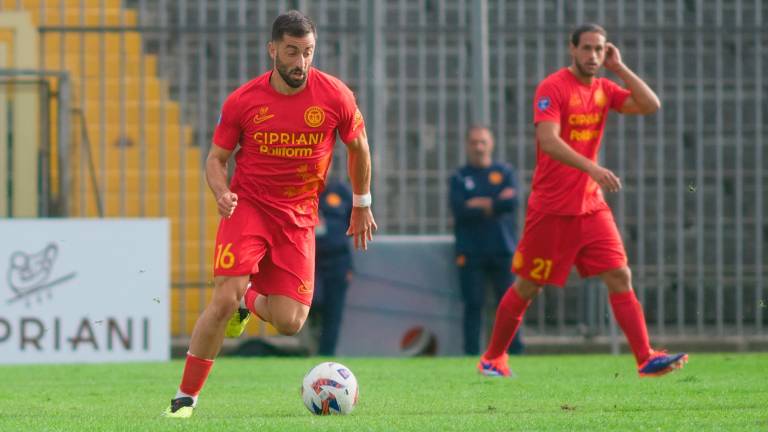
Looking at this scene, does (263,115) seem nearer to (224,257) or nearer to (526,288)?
(224,257)

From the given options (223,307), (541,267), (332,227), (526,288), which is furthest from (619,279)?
(332,227)

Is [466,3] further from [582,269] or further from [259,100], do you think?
[259,100]

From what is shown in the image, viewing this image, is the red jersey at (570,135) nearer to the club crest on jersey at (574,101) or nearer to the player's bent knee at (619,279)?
the club crest on jersey at (574,101)

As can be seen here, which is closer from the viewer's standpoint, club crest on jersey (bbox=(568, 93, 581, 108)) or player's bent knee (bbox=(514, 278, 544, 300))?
club crest on jersey (bbox=(568, 93, 581, 108))

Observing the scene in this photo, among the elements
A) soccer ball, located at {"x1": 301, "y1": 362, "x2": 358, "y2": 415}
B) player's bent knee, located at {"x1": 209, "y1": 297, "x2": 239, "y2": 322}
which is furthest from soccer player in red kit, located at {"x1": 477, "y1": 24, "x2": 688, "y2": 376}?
player's bent knee, located at {"x1": 209, "y1": 297, "x2": 239, "y2": 322}

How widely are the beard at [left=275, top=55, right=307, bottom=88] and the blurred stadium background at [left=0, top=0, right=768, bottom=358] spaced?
7397 mm

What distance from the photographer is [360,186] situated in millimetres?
7398

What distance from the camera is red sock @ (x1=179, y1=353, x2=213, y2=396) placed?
22.9 feet

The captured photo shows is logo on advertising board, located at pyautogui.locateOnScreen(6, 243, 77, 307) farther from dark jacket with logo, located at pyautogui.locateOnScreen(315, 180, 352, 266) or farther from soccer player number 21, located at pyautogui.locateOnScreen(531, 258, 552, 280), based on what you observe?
soccer player number 21, located at pyautogui.locateOnScreen(531, 258, 552, 280)

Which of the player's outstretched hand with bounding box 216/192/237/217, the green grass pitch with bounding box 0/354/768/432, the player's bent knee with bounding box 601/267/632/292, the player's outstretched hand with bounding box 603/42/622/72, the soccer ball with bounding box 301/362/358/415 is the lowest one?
the green grass pitch with bounding box 0/354/768/432

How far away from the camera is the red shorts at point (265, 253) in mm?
7098

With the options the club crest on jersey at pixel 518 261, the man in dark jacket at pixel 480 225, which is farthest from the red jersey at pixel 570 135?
the man in dark jacket at pixel 480 225

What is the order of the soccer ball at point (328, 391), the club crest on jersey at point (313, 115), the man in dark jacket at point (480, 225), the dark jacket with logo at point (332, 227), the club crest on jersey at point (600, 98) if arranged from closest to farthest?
the soccer ball at point (328, 391)
the club crest on jersey at point (313, 115)
the club crest on jersey at point (600, 98)
the man in dark jacket at point (480, 225)
the dark jacket with logo at point (332, 227)

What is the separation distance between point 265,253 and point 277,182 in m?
0.34
